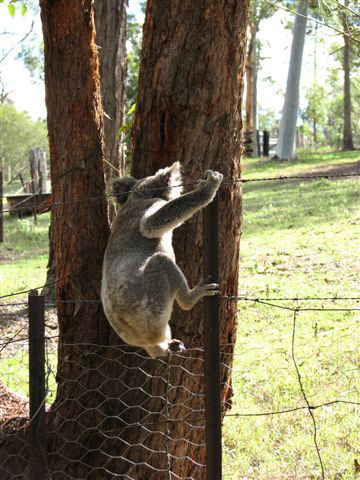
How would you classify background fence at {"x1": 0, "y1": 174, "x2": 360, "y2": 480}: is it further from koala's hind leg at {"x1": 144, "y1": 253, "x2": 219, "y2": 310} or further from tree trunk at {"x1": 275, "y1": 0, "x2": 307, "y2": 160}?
tree trunk at {"x1": 275, "y1": 0, "x2": 307, "y2": 160}

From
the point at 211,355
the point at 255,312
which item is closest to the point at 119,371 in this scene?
the point at 211,355

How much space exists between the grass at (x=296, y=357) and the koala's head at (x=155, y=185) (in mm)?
1471

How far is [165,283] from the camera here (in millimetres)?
3404

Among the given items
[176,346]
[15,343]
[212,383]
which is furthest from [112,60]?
[212,383]

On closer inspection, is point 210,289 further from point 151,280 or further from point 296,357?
point 296,357

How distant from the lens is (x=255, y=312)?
7.09 meters

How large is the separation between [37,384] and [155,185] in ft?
4.08

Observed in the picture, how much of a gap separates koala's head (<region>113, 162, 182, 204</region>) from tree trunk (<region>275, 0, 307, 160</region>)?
21278 millimetres

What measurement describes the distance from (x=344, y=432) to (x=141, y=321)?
6.01 ft

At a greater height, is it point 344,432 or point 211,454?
point 211,454

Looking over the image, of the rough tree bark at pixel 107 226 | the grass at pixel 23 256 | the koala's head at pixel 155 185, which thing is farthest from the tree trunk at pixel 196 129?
the grass at pixel 23 256

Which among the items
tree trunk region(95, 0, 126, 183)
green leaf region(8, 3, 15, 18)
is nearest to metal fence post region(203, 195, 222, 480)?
green leaf region(8, 3, 15, 18)

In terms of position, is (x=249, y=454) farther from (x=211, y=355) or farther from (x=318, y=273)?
(x=318, y=273)

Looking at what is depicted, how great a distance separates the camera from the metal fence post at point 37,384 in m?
3.29
